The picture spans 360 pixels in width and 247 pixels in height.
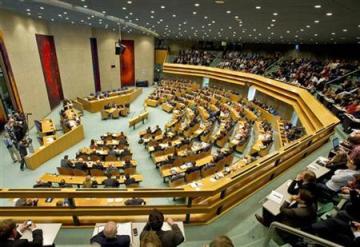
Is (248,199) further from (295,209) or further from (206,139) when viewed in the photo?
(206,139)

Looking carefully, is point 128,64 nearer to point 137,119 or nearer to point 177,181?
point 137,119

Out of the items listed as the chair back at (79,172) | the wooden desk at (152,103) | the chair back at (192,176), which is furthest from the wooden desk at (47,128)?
the wooden desk at (152,103)

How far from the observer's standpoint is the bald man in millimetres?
2734

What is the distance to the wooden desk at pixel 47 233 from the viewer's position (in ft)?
9.76

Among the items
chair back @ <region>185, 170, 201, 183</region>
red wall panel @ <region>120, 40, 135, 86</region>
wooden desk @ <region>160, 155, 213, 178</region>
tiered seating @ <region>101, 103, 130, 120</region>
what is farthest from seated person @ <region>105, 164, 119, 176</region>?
red wall panel @ <region>120, 40, 135, 86</region>

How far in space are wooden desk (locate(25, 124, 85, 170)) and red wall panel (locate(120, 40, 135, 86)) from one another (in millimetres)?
15776

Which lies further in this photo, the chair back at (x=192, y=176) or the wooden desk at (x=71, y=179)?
the chair back at (x=192, y=176)

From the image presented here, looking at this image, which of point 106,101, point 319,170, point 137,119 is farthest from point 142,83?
point 319,170

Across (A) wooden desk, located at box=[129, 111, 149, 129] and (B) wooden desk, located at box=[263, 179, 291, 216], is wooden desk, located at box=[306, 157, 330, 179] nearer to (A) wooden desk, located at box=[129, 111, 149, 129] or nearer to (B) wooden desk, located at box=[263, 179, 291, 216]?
(B) wooden desk, located at box=[263, 179, 291, 216]

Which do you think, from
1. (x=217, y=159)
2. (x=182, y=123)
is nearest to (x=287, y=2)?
(x=217, y=159)

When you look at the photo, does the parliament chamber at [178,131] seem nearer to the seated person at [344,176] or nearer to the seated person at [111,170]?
the seated person at [344,176]

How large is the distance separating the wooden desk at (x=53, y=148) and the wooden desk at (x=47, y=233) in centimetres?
792

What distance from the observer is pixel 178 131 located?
47.1 feet

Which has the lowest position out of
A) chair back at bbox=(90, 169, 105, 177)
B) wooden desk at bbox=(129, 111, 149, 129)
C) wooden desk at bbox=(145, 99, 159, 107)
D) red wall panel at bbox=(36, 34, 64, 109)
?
wooden desk at bbox=(145, 99, 159, 107)
